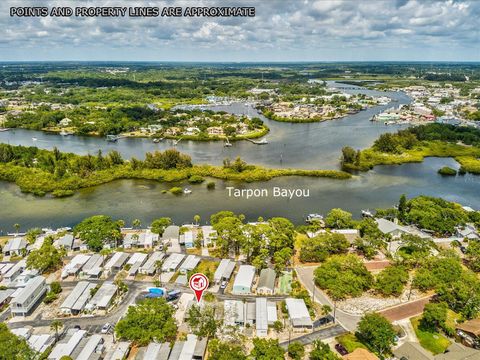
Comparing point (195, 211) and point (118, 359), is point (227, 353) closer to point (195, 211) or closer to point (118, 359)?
point (118, 359)

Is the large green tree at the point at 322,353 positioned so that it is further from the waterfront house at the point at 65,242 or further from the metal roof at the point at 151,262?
the waterfront house at the point at 65,242

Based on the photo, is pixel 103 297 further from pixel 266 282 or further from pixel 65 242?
pixel 266 282

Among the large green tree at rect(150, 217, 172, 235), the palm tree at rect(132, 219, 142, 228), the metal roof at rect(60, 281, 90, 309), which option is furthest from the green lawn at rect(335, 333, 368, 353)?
the palm tree at rect(132, 219, 142, 228)

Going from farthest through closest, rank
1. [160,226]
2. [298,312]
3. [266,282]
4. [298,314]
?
[160,226], [266,282], [298,312], [298,314]

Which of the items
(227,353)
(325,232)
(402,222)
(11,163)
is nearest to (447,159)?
(402,222)

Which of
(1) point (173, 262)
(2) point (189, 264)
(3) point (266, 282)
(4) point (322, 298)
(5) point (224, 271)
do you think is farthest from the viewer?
(1) point (173, 262)

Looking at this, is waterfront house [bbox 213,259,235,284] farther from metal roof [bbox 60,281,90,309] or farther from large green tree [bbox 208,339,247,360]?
metal roof [bbox 60,281,90,309]

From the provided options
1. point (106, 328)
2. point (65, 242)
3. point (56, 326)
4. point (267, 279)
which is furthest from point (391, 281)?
point (65, 242)
